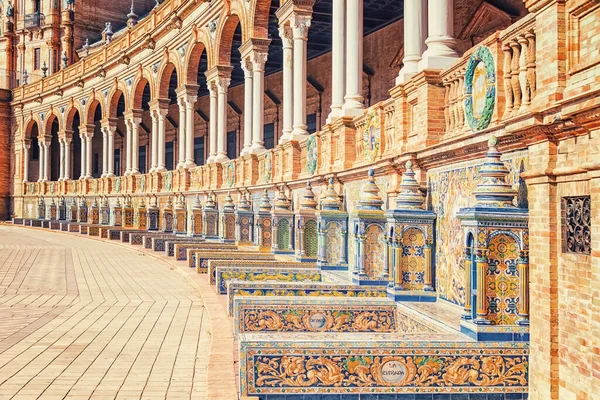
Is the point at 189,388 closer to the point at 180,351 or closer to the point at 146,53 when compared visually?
the point at 180,351

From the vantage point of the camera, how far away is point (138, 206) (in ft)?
100

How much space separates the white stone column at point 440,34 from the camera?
8.38 m

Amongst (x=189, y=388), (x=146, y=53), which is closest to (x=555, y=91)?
(x=189, y=388)

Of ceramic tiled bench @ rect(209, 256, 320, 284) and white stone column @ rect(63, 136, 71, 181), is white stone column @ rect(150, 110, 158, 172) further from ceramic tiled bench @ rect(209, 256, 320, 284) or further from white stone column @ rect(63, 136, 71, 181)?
ceramic tiled bench @ rect(209, 256, 320, 284)

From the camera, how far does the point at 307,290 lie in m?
8.30

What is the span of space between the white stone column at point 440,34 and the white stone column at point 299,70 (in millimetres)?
7111

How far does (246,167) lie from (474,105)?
42.6ft

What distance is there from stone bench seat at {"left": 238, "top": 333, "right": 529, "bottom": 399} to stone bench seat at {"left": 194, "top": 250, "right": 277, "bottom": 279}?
6907 mm

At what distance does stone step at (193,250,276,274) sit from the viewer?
12797mm

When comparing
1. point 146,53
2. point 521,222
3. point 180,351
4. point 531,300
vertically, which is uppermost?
point 146,53

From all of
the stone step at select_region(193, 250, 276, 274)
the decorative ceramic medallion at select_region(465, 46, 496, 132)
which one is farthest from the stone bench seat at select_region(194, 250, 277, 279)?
the decorative ceramic medallion at select_region(465, 46, 496, 132)

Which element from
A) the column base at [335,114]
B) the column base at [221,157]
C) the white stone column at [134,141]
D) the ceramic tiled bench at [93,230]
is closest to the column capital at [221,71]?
the column base at [221,157]

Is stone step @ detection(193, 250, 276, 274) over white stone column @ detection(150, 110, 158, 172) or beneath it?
beneath

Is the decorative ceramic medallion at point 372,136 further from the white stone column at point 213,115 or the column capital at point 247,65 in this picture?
the white stone column at point 213,115
